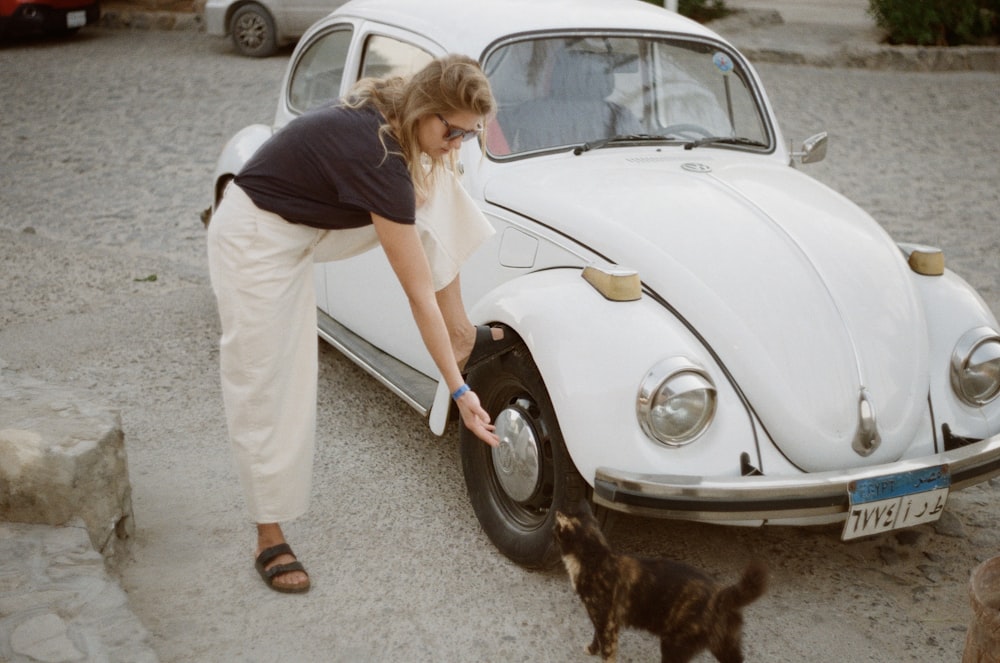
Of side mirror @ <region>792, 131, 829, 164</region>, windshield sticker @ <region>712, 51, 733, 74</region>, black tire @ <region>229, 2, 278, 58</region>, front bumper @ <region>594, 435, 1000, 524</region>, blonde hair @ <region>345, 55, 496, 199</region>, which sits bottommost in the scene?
black tire @ <region>229, 2, 278, 58</region>

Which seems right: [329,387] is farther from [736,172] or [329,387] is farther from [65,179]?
[65,179]

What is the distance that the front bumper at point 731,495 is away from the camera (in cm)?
322

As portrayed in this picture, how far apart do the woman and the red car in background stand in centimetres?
1337

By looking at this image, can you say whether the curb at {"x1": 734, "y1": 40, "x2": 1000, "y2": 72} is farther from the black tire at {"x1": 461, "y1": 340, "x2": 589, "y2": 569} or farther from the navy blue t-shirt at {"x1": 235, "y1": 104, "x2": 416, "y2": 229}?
the navy blue t-shirt at {"x1": 235, "y1": 104, "x2": 416, "y2": 229}

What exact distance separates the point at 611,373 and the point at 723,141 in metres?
1.88

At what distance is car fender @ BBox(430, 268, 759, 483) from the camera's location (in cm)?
332

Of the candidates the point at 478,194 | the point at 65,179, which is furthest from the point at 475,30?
the point at 65,179

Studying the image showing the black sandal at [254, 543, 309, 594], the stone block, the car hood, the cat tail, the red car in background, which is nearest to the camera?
the cat tail

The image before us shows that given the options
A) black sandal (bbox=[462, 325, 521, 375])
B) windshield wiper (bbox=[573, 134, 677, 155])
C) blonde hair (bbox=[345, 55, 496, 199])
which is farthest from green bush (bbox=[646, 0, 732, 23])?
blonde hair (bbox=[345, 55, 496, 199])

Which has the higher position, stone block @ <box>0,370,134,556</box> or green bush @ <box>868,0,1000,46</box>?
green bush @ <box>868,0,1000,46</box>

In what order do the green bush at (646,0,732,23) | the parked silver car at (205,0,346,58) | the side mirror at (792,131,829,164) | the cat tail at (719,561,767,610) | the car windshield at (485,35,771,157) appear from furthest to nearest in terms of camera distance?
1. the green bush at (646,0,732,23)
2. the parked silver car at (205,0,346,58)
3. the side mirror at (792,131,829,164)
4. the car windshield at (485,35,771,157)
5. the cat tail at (719,561,767,610)

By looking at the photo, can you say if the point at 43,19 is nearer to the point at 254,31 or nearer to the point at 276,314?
the point at 254,31

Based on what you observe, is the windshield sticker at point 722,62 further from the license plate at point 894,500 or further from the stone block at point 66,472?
the stone block at point 66,472

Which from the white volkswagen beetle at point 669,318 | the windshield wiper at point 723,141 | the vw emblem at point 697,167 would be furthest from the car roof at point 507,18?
the vw emblem at point 697,167
